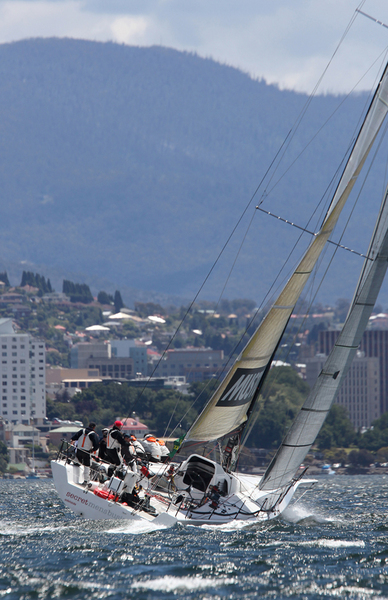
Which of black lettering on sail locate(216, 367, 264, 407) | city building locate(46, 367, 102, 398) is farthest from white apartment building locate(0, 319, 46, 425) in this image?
black lettering on sail locate(216, 367, 264, 407)

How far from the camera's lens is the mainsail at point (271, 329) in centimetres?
2198

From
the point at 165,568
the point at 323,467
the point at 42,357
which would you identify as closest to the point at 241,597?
the point at 165,568

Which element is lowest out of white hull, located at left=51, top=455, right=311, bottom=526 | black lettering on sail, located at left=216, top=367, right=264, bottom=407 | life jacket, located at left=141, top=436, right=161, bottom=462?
white hull, located at left=51, top=455, right=311, bottom=526

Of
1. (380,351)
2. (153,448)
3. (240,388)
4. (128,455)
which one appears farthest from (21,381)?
(128,455)

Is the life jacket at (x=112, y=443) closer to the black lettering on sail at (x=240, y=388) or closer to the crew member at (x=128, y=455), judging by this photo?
the crew member at (x=128, y=455)

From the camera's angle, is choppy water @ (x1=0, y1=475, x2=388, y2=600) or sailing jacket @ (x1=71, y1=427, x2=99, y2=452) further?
sailing jacket @ (x1=71, y1=427, x2=99, y2=452)

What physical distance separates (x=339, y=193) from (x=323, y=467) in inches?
2986

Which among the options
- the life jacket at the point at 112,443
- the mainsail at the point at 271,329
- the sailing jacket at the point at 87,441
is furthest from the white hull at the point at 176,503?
the mainsail at the point at 271,329

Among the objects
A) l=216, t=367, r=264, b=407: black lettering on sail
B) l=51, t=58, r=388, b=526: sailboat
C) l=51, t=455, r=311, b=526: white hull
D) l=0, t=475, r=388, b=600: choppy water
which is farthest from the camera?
l=216, t=367, r=264, b=407: black lettering on sail

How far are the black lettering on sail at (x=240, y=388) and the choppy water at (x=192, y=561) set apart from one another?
2.89 meters

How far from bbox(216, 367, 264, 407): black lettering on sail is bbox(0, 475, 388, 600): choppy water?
2888 millimetres

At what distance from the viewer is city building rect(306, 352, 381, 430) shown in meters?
147

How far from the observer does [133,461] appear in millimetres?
21375

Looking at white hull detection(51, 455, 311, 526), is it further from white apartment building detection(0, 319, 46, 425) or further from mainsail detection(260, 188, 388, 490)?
white apartment building detection(0, 319, 46, 425)
